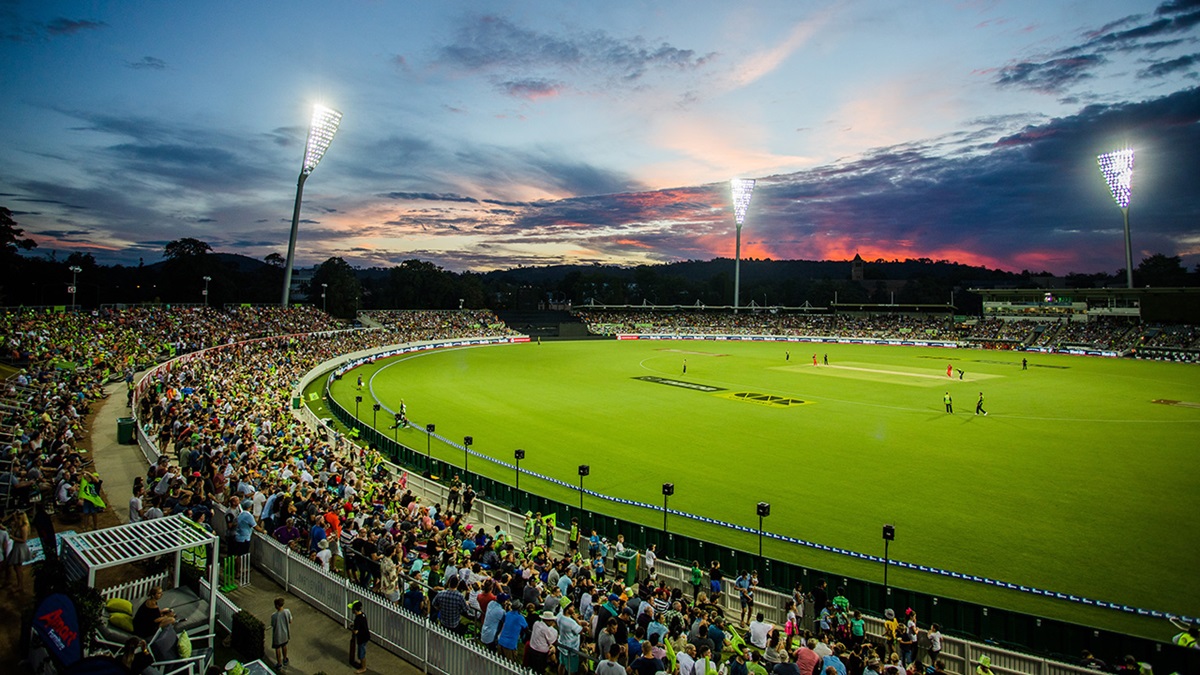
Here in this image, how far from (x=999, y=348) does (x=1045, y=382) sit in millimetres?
38763

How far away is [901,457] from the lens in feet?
86.6

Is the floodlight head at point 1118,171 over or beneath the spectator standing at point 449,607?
over

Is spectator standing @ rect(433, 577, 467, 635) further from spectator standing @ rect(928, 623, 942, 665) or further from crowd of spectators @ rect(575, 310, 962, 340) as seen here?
crowd of spectators @ rect(575, 310, 962, 340)

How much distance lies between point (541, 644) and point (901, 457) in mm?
A: 22393

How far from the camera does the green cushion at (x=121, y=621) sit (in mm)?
7828

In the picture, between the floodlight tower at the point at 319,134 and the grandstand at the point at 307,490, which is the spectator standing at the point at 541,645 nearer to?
the grandstand at the point at 307,490

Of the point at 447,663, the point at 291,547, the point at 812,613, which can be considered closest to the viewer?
the point at 447,663

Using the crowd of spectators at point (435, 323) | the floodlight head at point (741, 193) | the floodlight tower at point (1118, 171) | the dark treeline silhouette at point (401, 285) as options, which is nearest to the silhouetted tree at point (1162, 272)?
the dark treeline silhouette at point (401, 285)

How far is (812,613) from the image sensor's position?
42.2 feet

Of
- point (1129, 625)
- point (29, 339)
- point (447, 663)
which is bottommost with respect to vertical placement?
point (1129, 625)

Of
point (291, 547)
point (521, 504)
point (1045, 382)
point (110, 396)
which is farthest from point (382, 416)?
point (1045, 382)

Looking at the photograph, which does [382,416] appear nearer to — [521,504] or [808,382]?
[521,504]

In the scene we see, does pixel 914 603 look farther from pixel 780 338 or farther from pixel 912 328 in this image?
pixel 912 328

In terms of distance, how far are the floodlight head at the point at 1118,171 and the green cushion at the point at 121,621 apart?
106 meters
